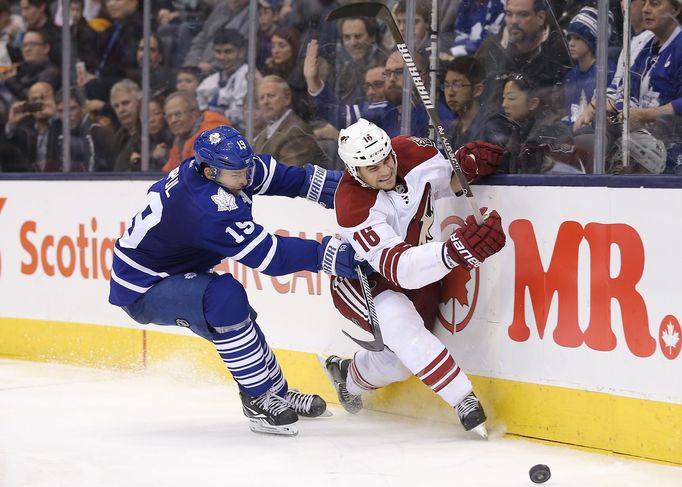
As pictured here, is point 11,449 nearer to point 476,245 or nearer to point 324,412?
point 324,412

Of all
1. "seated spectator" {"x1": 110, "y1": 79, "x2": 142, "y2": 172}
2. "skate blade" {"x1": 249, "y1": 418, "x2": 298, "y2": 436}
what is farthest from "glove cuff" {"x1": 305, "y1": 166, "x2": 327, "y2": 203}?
"seated spectator" {"x1": 110, "y1": 79, "x2": 142, "y2": 172}

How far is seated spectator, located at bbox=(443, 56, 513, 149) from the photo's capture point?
4.29 metres

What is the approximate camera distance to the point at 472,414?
375cm

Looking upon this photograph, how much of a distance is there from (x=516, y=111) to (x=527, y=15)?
0.34 m

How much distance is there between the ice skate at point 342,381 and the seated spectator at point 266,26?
153 centimetres

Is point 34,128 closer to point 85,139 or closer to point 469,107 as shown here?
point 85,139

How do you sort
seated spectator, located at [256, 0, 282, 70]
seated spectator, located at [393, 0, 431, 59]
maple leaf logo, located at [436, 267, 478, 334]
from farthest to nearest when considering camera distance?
seated spectator, located at [256, 0, 282, 70]
seated spectator, located at [393, 0, 431, 59]
maple leaf logo, located at [436, 267, 478, 334]

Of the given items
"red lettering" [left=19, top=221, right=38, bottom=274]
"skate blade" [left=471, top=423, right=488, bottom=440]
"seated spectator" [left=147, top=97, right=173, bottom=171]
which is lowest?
"skate blade" [left=471, top=423, right=488, bottom=440]

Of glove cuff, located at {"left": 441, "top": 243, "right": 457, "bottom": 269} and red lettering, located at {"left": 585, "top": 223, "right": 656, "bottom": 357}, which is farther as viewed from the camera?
glove cuff, located at {"left": 441, "top": 243, "right": 457, "bottom": 269}

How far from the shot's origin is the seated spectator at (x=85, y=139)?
5.95m

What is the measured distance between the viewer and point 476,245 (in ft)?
11.8

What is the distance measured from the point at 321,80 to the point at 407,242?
1305 mm

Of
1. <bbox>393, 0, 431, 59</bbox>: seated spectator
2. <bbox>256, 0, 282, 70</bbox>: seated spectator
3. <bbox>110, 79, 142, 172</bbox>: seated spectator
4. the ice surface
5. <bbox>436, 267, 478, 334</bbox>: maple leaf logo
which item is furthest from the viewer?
<bbox>110, 79, 142, 172</bbox>: seated spectator

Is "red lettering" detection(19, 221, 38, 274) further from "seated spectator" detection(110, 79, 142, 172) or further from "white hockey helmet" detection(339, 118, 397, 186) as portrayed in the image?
"white hockey helmet" detection(339, 118, 397, 186)
